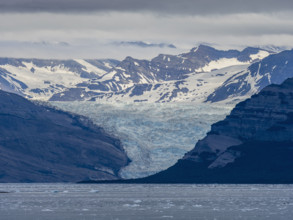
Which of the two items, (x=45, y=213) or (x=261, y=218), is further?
(x=45, y=213)

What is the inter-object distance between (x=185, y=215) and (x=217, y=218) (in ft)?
30.9

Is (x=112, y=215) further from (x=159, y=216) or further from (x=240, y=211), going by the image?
(x=240, y=211)

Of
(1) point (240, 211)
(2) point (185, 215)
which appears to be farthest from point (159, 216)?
(1) point (240, 211)

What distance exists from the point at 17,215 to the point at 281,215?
47.4 metres

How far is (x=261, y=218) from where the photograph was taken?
176000 millimetres

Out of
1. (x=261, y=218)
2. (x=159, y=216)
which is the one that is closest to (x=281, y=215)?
(x=261, y=218)

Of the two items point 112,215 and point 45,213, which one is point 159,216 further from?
point 45,213

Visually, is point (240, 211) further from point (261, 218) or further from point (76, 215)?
point (76, 215)

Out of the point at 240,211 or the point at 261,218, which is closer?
the point at 261,218

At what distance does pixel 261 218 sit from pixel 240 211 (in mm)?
17127

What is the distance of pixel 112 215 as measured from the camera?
614ft

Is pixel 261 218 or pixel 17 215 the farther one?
pixel 17 215

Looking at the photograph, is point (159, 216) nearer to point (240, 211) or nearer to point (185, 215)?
point (185, 215)

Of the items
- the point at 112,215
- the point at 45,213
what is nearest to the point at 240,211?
the point at 112,215
